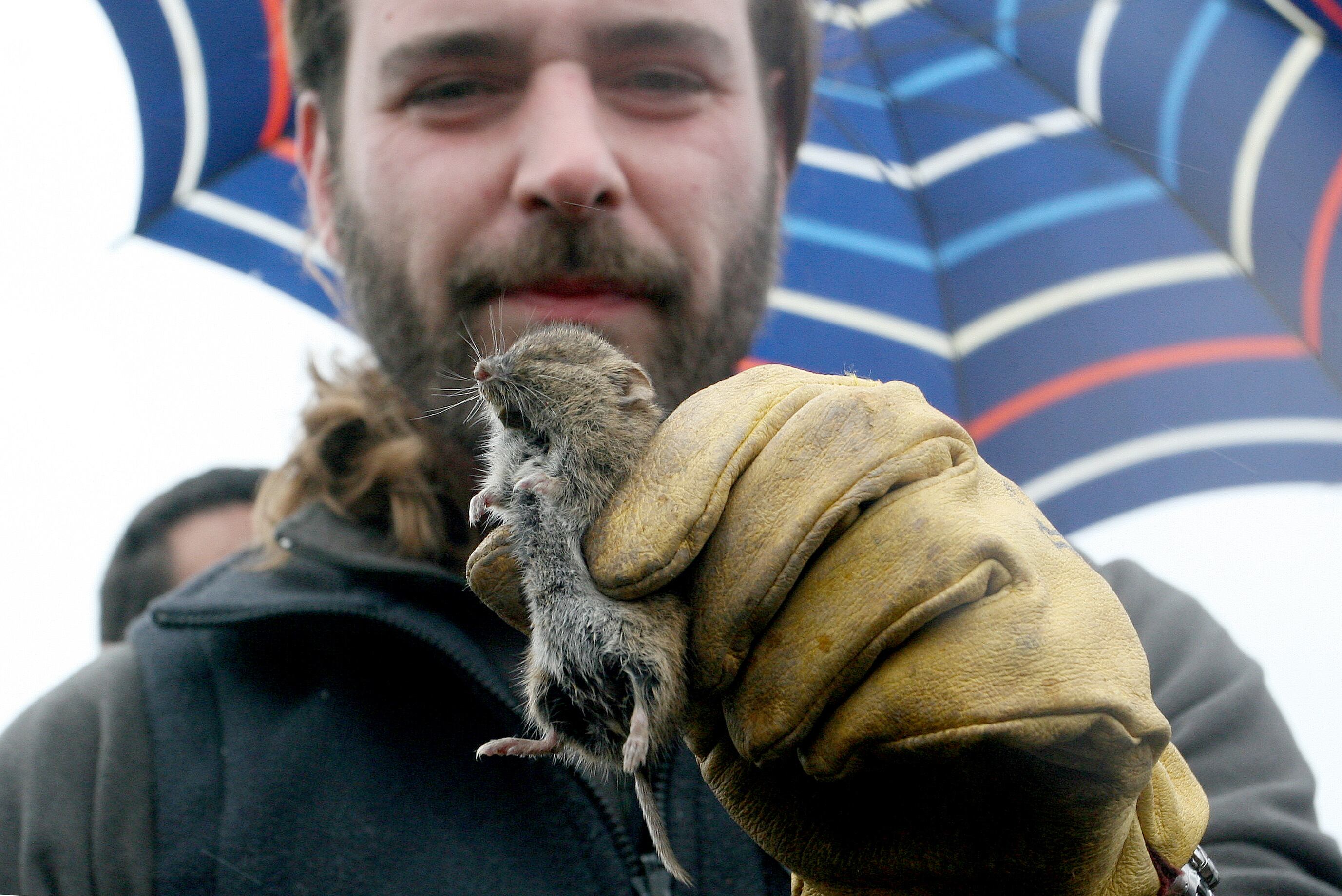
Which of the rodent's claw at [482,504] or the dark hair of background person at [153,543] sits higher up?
the rodent's claw at [482,504]

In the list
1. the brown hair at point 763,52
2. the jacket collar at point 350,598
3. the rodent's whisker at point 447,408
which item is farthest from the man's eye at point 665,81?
the jacket collar at point 350,598

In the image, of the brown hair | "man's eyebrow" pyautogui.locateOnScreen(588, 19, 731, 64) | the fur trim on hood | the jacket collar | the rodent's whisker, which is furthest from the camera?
the fur trim on hood

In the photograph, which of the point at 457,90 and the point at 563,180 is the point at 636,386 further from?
the point at 457,90

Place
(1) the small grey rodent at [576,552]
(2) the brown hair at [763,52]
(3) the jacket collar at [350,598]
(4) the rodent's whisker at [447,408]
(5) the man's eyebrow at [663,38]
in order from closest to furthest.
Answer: (1) the small grey rodent at [576,552], (4) the rodent's whisker at [447,408], (5) the man's eyebrow at [663,38], (3) the jacket collar at [350,598], (2) the brown hair at [763,52]

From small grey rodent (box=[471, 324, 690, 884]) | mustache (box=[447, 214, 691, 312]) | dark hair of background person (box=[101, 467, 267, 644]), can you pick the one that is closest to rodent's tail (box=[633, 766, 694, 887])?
small grey rodent (box=[471, 324, 690, 884])

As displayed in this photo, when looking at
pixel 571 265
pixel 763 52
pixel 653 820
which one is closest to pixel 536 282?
pixel 571 265

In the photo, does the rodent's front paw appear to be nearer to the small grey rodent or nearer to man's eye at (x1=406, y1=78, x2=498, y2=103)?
the small grey rodent

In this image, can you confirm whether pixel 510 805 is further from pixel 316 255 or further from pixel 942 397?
pixel 316 255

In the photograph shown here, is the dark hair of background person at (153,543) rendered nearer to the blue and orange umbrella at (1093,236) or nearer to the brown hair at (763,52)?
the brown hair at (763,52)
